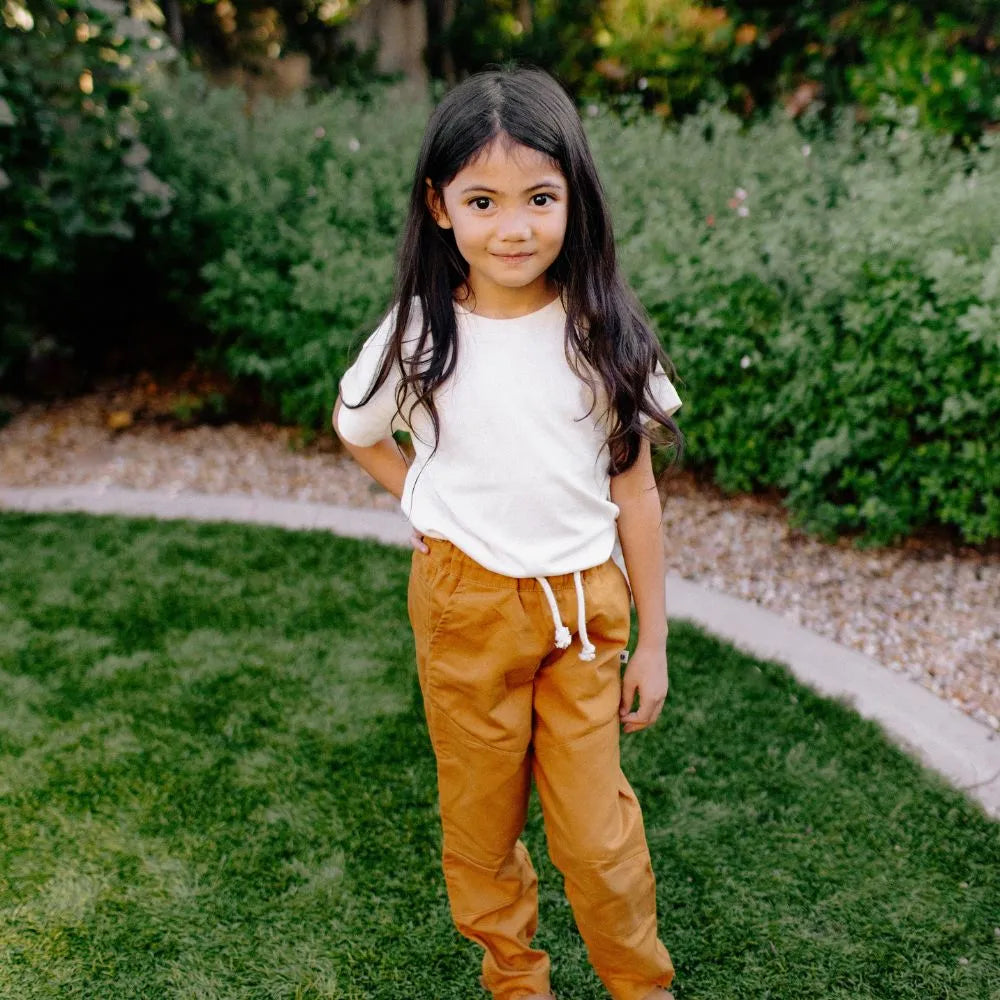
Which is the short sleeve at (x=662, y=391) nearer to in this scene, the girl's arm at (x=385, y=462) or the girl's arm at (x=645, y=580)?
the girl's arm at (x=645, y=580)

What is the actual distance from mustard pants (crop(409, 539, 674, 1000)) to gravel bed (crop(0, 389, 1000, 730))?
1.44m

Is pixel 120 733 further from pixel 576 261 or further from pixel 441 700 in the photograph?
pixel 576 261

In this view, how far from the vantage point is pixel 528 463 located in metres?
1.50

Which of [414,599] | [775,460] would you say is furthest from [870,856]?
[775,460]

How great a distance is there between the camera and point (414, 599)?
1.62 metres

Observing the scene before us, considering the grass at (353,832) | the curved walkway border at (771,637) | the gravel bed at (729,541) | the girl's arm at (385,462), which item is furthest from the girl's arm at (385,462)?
the gravel bed at (729,541)

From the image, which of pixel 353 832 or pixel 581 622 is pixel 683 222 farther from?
pixel 581 622

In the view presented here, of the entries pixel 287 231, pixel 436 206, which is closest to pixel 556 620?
pixel 436 206

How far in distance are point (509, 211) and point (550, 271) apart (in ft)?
0.49

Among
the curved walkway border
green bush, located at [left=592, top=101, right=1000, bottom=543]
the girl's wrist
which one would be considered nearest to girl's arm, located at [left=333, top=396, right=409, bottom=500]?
the girl's wrist

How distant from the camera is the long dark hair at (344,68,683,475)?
1.42m

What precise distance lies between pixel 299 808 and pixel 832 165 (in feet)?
11.5

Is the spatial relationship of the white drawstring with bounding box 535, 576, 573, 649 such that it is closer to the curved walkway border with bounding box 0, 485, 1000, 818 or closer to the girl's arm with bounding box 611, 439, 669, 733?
the girl's arm with bounding box 611, 439, 669, 733

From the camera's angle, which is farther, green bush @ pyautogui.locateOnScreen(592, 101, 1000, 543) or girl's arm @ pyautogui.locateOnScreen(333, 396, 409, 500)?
green bush @ pyautogui.locateOnScreen(592, 101, 1000, 543)
